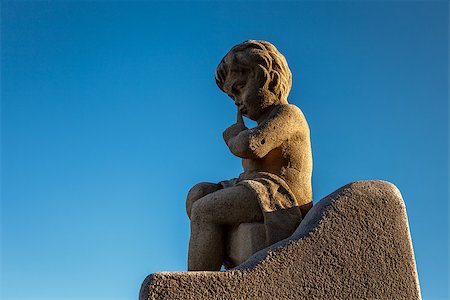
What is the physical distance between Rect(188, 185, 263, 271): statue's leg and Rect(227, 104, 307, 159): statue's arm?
32 cm

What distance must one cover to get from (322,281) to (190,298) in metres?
0.86

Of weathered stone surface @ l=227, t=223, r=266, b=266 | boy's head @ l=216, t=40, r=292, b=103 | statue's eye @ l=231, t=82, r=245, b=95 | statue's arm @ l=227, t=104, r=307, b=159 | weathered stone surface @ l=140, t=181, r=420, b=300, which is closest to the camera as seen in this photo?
weathered stone surface @ l=140, t=181, r=420, b=300

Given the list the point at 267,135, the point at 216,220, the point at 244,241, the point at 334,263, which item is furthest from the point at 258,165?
the point at 334,263

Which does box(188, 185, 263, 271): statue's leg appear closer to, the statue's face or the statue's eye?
the statue's face

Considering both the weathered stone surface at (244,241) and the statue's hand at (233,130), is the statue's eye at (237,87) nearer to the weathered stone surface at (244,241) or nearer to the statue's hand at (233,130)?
the statue's hand at (233,130)

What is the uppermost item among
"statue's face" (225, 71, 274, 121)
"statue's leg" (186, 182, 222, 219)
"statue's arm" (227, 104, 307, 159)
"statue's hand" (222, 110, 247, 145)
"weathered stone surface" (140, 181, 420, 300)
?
"statue's face" (225, 71, 274, 121)

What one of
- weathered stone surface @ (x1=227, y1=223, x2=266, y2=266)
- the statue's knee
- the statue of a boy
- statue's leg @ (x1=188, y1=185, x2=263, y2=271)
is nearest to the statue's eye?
the statue of a boy

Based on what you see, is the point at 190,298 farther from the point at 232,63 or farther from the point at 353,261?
the point at 232,63

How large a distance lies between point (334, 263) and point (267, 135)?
128 cm

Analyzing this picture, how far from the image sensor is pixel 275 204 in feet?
15.0

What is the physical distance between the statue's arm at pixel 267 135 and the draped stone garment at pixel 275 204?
0.21 meters

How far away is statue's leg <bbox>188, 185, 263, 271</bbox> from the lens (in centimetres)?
461

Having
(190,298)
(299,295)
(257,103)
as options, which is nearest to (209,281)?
(190,298)

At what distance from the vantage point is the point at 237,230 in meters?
4.66
